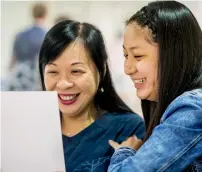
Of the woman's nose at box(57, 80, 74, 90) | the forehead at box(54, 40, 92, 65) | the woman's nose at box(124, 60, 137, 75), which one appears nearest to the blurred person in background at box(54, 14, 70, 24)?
the forehead at box(54, 40, 92, 65)

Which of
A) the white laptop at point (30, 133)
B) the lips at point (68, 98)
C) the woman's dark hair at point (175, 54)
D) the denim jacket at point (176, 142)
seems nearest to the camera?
the denim jacket at point (176, 142)

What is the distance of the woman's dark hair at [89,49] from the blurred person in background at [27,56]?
1.1 inches

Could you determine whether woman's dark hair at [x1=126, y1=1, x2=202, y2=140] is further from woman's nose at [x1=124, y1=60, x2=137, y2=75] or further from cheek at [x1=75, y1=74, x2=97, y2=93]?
cheek at [x1=75, y1=74, x2=97, y2=93]

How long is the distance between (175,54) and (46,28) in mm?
509

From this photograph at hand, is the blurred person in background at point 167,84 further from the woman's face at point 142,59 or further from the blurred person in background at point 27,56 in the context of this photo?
the blurred person in background at point 27,56

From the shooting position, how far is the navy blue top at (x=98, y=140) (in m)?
1.05

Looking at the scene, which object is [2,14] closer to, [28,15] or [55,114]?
[28,15]

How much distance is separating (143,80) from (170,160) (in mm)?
290

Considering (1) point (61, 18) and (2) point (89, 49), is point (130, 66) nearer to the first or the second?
(2) point (89, 49)

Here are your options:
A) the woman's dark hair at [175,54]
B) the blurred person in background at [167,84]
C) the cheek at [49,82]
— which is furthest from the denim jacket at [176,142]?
the cheek at [49,82]

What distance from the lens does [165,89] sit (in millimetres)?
818

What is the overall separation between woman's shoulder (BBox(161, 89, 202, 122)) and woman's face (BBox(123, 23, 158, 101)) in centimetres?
16

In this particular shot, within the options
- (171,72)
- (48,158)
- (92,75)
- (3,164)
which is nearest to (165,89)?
(171,72)

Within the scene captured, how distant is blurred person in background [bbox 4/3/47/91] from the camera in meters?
1.11
